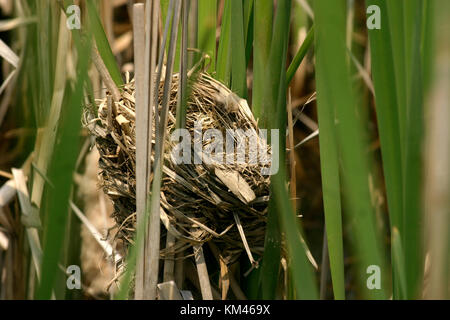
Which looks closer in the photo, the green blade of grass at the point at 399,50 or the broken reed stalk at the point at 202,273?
the green blade of grass at the point at 399,50

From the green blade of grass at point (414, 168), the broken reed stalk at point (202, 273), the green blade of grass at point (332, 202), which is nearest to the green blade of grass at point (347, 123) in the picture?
the green blade of grass at point (414, 168)

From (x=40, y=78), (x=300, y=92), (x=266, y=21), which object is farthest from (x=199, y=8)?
(x=300, y=92)

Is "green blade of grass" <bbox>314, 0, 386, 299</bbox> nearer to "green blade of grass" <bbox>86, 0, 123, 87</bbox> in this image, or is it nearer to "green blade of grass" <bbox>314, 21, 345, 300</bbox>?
"green blade of grass" <bbox>314, 21, 345, 300</bbox>

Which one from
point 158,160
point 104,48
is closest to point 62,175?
point 158,160

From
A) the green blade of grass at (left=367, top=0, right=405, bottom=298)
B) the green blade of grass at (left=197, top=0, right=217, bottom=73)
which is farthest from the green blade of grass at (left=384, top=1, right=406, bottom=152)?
the green blade of grass at (left=197, top=0, right=217, bottom=73)

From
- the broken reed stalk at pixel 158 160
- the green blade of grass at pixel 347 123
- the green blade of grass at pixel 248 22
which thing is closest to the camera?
the green blade of grass at pixel 347 123

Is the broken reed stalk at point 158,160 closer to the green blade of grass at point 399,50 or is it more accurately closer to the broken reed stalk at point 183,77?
the broken reed stalk at point 183,77
